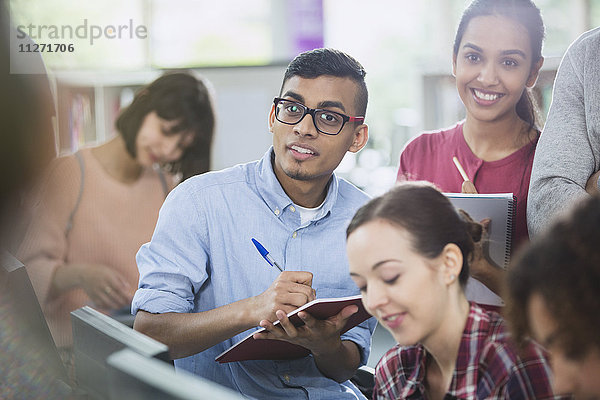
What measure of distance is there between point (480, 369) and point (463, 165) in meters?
0.77

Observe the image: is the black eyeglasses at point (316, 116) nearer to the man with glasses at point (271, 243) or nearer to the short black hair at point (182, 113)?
the man with glasses at point (271, 243)

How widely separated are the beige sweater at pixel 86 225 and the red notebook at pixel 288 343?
1001mm

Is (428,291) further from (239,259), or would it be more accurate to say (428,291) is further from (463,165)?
(463,165)

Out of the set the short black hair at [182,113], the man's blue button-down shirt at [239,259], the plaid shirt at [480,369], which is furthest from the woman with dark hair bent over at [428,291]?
the short black hair at [182,113]

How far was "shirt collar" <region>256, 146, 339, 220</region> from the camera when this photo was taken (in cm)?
154

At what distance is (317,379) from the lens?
147 centimetres

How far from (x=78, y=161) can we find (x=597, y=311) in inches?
86.6

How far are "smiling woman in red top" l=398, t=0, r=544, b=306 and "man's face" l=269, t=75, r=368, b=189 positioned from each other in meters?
0.30

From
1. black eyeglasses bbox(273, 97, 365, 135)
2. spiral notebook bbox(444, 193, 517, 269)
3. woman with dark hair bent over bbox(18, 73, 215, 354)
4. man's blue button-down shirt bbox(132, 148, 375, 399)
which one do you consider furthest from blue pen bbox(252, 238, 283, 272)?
woman with dark hair bent over bbox(18, 73, 215, 354)

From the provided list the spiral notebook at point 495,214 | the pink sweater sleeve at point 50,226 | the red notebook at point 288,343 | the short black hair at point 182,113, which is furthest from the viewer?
the short black hair at point 182,113

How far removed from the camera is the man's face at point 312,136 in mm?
1505

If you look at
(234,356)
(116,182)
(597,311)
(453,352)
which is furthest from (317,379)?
(116,182)

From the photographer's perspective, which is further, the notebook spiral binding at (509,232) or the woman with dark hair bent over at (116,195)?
the woman with dark hair bent over at (116,195)

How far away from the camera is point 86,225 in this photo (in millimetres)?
2426
